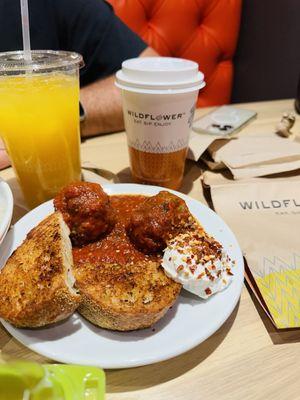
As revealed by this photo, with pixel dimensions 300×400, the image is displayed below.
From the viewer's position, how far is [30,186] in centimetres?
125

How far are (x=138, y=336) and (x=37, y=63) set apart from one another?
858mm

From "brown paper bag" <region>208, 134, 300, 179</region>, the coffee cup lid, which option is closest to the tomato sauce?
the coffee cup lid

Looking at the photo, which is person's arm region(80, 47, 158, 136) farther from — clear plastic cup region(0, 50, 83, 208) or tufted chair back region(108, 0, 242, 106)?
tufted chair back region(108, 0, 242, 106)

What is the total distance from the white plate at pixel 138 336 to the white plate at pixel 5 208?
0.23 metres

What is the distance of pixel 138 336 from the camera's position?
2.51 ft

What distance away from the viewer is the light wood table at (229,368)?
2.30 ft

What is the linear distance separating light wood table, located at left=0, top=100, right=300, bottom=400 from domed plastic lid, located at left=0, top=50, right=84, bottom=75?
751 millimetres

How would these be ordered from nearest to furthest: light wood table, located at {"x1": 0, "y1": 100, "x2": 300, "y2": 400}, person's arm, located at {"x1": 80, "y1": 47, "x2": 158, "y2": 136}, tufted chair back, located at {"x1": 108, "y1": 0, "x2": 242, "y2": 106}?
1. light wood table, located at {"x1": 0, "y1": 100, "x2": 300, "y2": 400}
2. person's arm, located at {"x1": 80, "y1": 47, "x2": 158, "y2": 136}
3. tufted chair back, located at {"x1": 108, "y1": 0, "x2": 242, "y2": 106}

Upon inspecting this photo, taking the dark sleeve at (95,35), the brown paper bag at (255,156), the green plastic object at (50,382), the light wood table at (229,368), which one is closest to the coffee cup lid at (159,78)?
the brown paper bag at (255,156)

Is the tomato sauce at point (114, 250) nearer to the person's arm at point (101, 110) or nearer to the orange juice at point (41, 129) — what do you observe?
the orange juice at point (41, 129)

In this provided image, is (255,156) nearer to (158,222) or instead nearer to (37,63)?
(158,222)

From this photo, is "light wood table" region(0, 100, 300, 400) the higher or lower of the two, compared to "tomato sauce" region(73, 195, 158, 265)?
lower

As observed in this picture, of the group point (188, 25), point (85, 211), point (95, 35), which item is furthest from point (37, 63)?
point (188, 25)

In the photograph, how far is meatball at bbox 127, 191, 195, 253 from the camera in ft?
3.12
